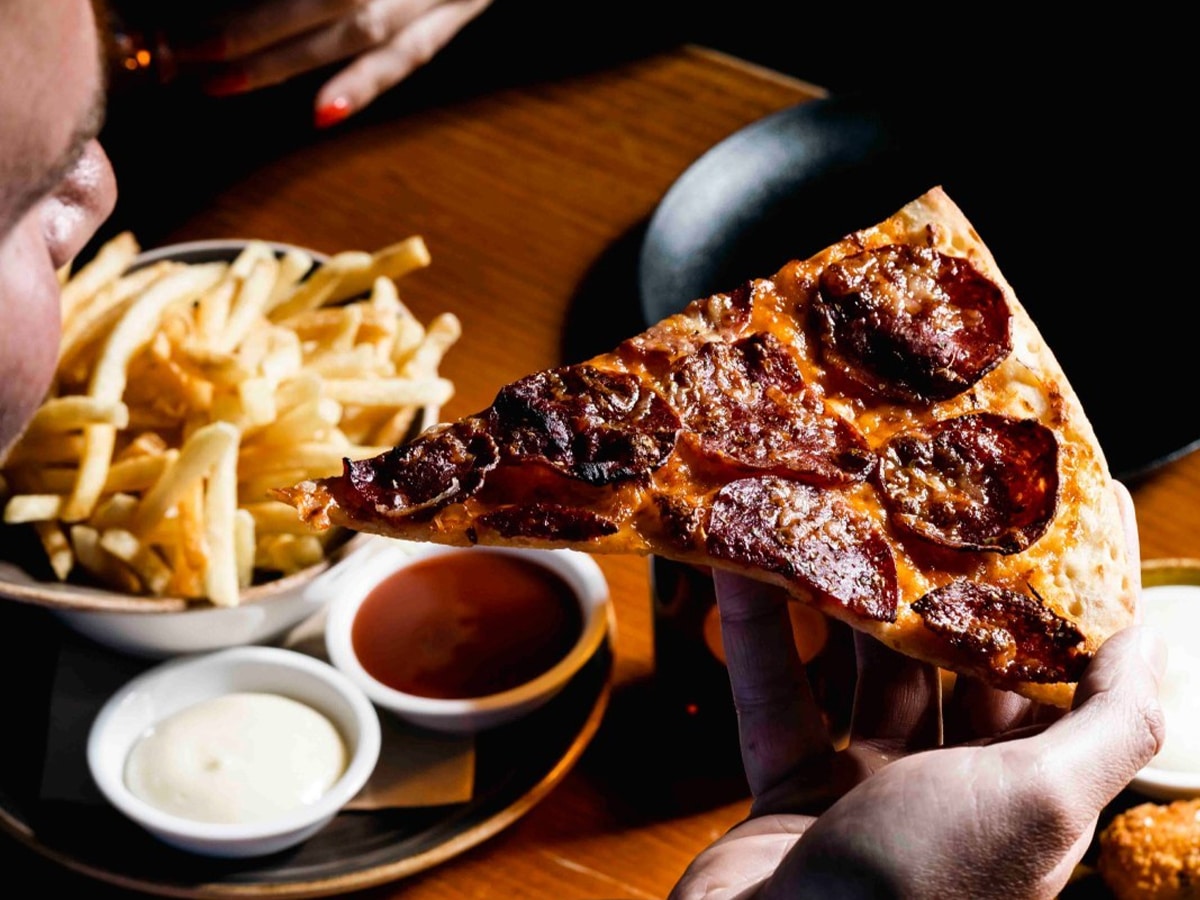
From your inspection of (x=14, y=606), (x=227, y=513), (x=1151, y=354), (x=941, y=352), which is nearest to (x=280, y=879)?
(x=227, y=513)

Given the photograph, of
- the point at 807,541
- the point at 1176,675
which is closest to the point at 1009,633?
the point at 807,541

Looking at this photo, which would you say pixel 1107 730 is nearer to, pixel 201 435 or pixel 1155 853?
pixel 1155 853

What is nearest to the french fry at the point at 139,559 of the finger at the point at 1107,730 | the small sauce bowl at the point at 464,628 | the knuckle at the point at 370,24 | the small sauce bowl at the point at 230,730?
the small sauce bowl at the point at 230,730

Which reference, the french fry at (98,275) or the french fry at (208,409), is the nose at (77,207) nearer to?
the french fry at (208,409)

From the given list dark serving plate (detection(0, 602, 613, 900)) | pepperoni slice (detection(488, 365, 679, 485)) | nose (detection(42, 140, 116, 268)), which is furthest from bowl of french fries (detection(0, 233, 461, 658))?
nose (detection(42, 140, 116, 268))

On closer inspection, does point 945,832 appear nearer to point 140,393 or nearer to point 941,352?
point 941,352
